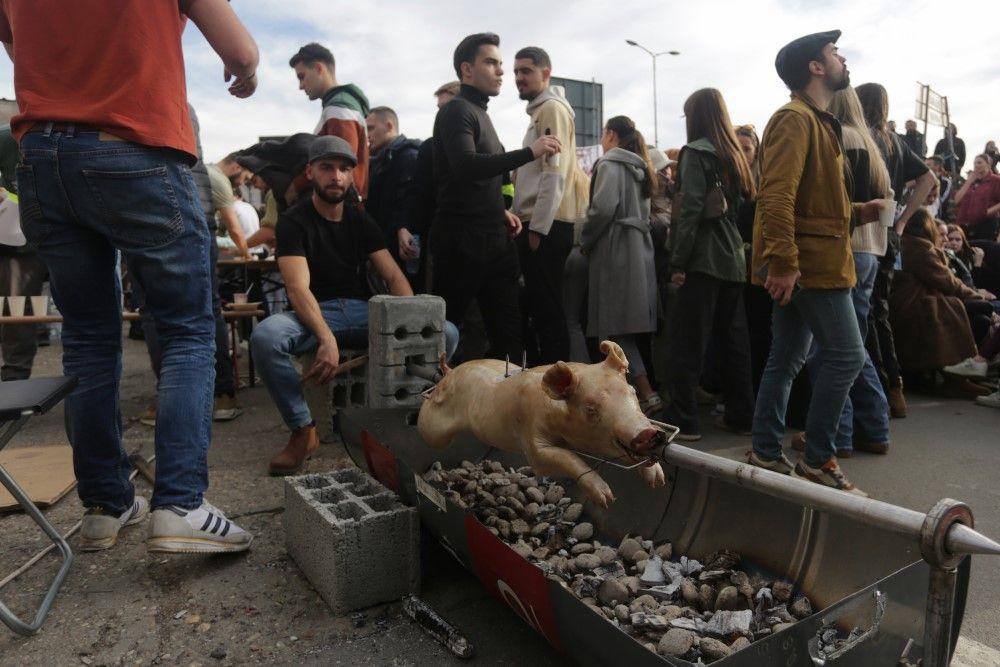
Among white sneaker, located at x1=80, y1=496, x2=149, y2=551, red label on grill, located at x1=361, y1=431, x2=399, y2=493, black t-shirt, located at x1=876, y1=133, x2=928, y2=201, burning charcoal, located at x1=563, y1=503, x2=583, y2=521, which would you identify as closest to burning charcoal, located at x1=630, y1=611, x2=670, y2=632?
burning charcoal, located at x1=563, y1=503, x2=583, y2=521

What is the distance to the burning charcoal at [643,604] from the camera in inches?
79.2

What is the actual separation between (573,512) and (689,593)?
69 centimetres

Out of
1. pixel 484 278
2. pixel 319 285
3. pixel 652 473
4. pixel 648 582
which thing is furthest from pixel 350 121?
pixel 648 582

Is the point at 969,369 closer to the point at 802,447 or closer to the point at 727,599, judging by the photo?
the point at 802,447

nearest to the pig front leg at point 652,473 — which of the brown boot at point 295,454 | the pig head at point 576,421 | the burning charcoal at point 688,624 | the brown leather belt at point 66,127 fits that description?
the pig head at point 576,421

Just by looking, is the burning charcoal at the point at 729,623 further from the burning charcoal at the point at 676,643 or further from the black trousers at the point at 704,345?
the black trousers at the point at 704,345

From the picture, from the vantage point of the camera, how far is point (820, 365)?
3500 millimetres

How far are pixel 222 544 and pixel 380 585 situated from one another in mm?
659

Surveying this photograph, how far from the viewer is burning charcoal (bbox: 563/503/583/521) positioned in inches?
106

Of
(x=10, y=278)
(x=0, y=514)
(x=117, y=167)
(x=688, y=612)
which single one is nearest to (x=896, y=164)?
(x=688, y=612)

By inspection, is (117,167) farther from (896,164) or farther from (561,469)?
(896,164)

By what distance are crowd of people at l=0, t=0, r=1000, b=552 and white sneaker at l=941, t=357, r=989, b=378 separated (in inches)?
0.8

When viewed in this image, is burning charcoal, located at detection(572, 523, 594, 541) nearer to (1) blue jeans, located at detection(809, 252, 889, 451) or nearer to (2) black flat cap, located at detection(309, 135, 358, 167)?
(1) blue jeans, located at detection(809, 252, 889, 451)

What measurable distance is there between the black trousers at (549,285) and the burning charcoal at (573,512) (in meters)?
2.00
